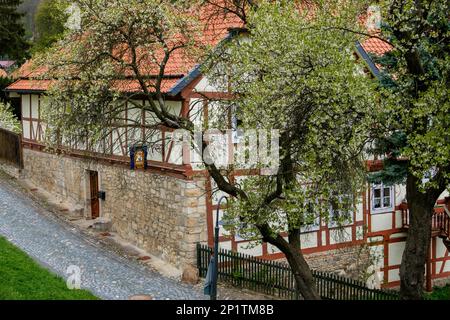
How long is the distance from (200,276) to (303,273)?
4933mm

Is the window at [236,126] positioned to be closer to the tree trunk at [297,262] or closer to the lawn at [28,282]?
the tree trunk at [297,262]

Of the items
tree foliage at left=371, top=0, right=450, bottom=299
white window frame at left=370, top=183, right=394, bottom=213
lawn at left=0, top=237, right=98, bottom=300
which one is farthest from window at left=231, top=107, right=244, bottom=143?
white window frame at left=370, top=183, right=394, bottom=213

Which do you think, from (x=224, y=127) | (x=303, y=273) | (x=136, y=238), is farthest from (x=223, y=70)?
(x=136, y=238)

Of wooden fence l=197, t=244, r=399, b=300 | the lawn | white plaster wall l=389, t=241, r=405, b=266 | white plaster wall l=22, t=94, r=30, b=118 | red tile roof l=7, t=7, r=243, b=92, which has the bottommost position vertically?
white plaster wall l=389, t=241, r=405, b=266

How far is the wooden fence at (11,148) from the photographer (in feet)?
91.8

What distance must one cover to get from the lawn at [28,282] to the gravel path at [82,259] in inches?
40.7

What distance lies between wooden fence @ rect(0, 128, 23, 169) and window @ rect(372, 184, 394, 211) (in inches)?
634

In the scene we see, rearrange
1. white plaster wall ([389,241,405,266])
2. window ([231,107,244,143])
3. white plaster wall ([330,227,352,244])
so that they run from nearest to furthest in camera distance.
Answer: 1. window ([231,107,244,143])
2. white plaster wall ([330,227,352,244])
3. white plaster wall ([389,241,405,266])

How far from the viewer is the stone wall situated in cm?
1658

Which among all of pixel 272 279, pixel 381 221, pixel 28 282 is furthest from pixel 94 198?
pixel 381 221

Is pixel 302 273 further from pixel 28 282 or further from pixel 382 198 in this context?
pixel 382 198

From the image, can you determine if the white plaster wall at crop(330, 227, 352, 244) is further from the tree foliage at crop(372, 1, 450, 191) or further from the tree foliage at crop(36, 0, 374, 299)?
the tree foliage at crop(372, 1, 450, 191)

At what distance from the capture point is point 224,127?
44.8 ft

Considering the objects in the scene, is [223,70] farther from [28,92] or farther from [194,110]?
[28,92]
